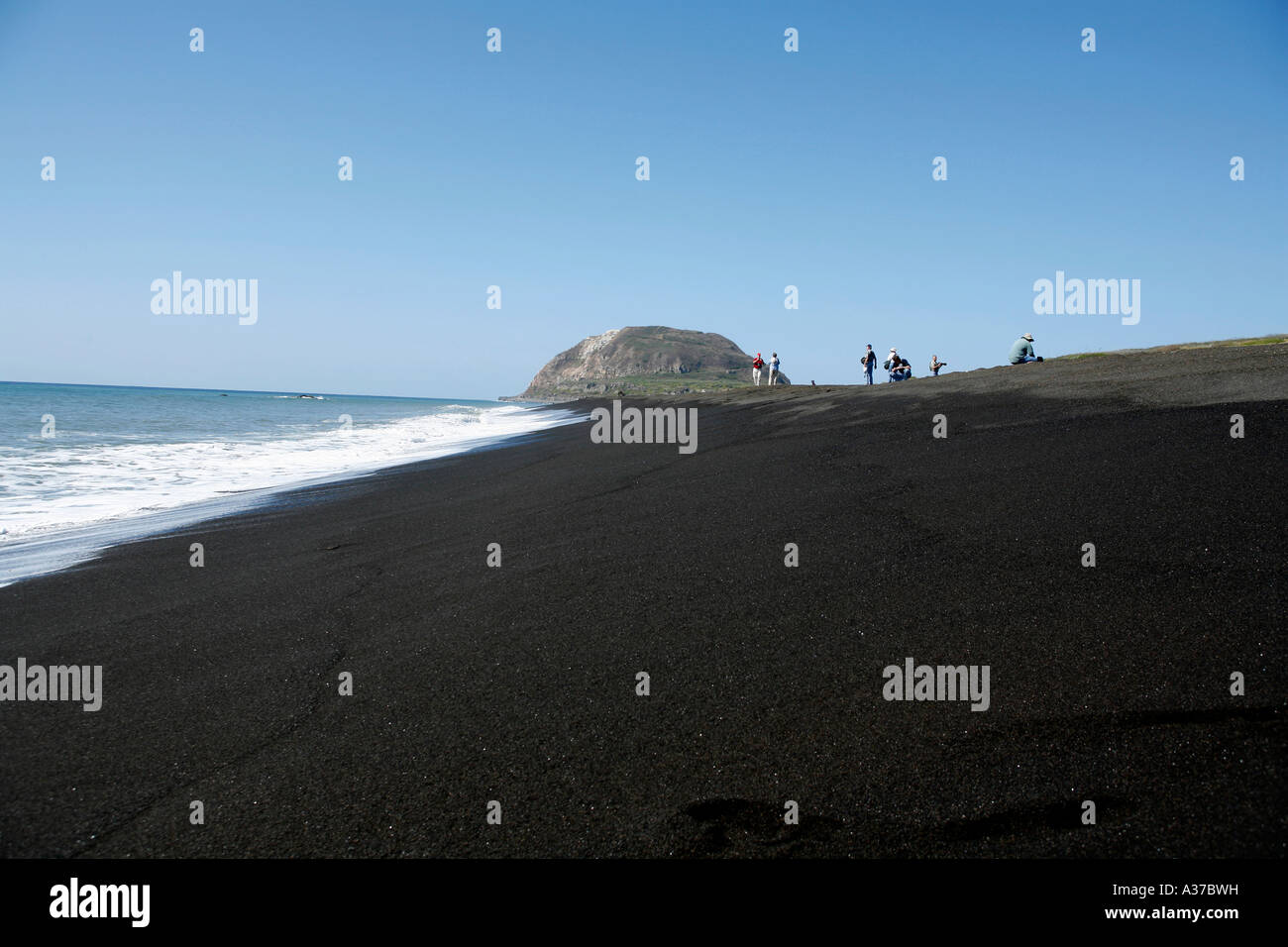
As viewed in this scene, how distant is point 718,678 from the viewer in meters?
4.38

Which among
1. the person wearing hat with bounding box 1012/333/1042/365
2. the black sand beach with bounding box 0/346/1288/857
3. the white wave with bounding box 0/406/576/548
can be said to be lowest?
the black sand beach with bounding box 0/346/1288/857

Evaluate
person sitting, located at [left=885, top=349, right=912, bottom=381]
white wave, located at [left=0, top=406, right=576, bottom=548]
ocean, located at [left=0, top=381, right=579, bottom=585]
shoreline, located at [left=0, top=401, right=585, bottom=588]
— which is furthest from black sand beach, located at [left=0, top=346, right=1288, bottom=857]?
person sitting, located at [left=885, top=349, right=912, bottom=381]

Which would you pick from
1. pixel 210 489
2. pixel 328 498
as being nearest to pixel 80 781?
pixel 328 498

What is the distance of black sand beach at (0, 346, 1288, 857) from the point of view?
3.18 metres

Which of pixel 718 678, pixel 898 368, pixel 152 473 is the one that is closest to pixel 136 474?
pixel 152 473

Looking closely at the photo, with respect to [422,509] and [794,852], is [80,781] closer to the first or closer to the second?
[794,852]

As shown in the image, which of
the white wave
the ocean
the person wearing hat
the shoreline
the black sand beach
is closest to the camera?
the black sand beach

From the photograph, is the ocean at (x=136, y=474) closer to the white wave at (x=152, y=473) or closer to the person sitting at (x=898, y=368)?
the white wave at (x=152, y=473)

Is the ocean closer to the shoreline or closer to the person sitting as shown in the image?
the shoreline

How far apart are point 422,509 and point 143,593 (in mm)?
4349

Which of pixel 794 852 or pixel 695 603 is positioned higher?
pixel 695 603

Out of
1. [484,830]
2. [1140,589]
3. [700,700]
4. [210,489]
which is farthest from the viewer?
[210,489]

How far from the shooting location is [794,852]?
9.83 feet

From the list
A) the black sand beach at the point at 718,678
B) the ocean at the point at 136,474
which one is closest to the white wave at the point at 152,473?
the ocean at the point at 136,474
